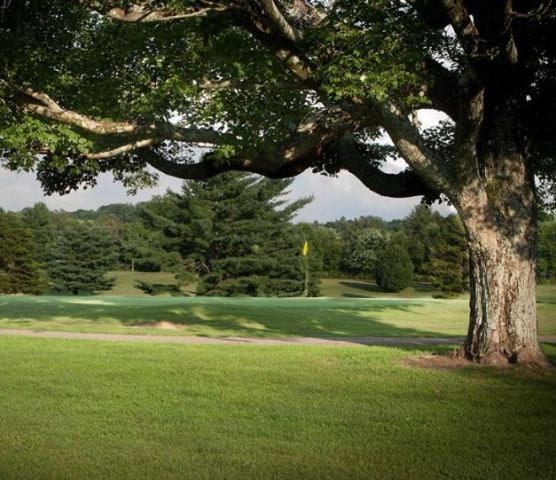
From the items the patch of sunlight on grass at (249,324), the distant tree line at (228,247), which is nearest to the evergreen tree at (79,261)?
the distant tree line at (228,247)

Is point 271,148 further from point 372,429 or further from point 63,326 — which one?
point 63,326

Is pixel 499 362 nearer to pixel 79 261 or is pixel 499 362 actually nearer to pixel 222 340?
pixel 222 340

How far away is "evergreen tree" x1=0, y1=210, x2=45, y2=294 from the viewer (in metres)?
54.2

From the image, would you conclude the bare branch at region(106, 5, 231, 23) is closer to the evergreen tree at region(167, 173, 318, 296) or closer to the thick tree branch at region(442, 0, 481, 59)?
the thick tree branch at region(442, 0, 481, 59)

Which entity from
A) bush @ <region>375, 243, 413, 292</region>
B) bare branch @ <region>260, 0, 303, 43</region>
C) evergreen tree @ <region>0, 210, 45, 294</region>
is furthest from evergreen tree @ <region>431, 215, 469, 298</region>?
bare branch @ <region>260, 0, 303, 43</region>

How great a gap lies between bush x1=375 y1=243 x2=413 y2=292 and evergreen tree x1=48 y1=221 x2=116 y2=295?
82.4 feet

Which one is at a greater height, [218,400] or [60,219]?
[60,219]

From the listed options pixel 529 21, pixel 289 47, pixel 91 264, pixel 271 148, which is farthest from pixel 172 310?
pixel 91 264

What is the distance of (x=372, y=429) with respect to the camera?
6863mm

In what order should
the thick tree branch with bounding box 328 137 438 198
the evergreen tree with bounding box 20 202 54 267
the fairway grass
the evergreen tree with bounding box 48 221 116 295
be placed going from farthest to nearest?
the evergreen tree with bounding box 20 202 54 267, the evergreen tree with bounding box 48 221 116 295, the fairway grass, the thick tree branch with bounding box 328 137 438 198

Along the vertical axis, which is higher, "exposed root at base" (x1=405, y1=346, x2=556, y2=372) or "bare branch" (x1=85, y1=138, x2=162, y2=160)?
"bare branch" (x1=85, y1=138, x2=162, y2=160)

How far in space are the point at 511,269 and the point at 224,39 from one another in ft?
19.9

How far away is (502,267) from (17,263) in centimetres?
5050

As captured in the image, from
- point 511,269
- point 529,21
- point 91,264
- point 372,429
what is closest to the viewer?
point 372,429
